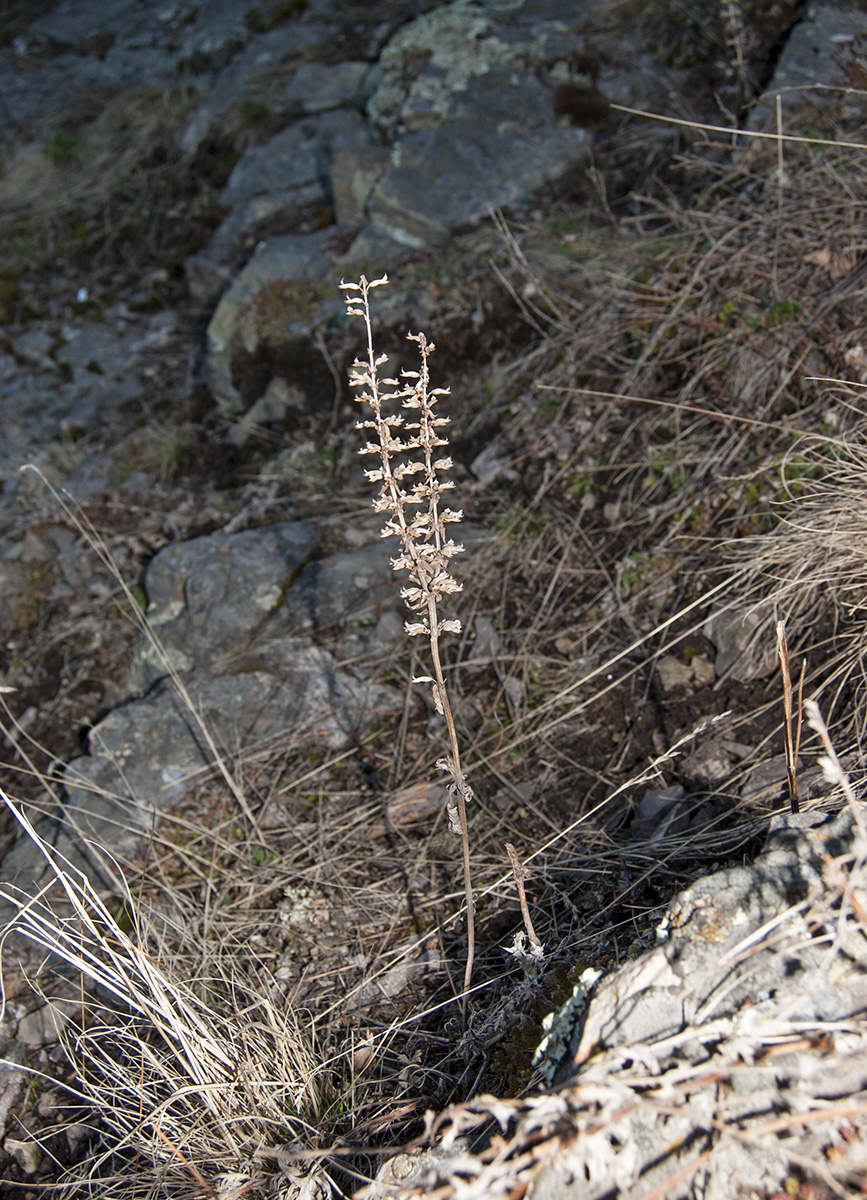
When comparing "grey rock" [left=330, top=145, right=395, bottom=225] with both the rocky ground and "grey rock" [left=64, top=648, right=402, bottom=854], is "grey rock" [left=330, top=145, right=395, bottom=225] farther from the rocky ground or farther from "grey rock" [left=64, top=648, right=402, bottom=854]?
"grey rock" [left=64, top=648, right=402, bottom=854]

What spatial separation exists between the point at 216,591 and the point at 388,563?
2.49 feet

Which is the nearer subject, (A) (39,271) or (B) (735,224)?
(B) (735,224)

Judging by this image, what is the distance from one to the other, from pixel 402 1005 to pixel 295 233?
4.32 meters

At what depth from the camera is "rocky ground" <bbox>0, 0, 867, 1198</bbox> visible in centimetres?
192

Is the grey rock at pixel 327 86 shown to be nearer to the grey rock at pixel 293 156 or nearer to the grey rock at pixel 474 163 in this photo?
the grey rock at pixel 293 156

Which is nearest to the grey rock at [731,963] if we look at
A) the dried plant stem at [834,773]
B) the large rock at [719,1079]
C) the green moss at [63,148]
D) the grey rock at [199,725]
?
the large rock at [719,1079]

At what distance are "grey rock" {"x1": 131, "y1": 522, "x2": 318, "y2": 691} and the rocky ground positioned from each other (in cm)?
2

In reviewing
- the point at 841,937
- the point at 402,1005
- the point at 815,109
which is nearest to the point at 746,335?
the point at 815,109

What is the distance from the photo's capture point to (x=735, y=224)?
122 inches

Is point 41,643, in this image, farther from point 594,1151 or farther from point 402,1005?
point 594,1151

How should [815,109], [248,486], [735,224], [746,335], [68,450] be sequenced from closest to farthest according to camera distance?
1. [746,335]
2. [735,224]
3. [815,109]
4. [248,486]
5. [68,450]

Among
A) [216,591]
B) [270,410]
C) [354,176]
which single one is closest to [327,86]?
[354,176]

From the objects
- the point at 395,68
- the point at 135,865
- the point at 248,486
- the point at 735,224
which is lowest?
the point at 135,865

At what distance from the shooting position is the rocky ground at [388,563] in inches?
75.6
